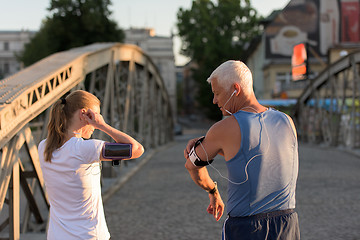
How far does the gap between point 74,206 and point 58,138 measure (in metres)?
0.38

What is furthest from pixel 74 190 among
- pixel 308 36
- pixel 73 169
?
pixel 308 36

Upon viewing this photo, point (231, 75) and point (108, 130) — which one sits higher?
point (231, 75)

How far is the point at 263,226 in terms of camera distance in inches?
107

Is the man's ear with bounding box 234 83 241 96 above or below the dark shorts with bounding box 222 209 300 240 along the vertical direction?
above

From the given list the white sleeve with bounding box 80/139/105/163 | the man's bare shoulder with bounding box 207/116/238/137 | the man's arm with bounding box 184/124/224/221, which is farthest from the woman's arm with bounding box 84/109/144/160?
the man's bare shoulder with bounding box 207/116/238/137

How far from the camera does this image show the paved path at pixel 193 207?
6754 mm

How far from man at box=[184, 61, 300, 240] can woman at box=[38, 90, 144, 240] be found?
566 mm

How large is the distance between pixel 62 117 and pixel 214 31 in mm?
52875

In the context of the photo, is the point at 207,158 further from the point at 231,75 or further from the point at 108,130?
the point at 108,130

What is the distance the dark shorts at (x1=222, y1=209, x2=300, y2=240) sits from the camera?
8.96 feet

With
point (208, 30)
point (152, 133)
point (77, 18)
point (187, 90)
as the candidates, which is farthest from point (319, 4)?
point (187, 90)

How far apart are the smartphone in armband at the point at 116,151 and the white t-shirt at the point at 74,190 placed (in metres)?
0.04

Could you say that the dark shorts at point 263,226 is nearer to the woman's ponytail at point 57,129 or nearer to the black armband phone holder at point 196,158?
the black armband phone holder at point 196,158

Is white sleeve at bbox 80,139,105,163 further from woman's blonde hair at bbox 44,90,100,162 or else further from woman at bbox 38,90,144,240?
woman's blonde hair at bbox 44,90,100,162
